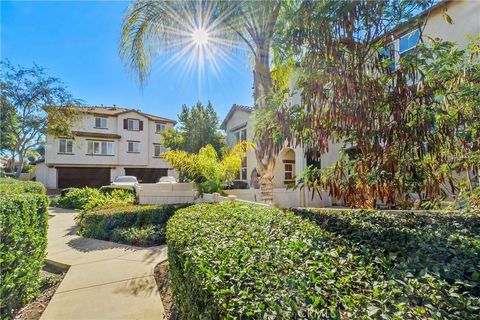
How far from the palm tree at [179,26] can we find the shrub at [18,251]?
4.44 meters

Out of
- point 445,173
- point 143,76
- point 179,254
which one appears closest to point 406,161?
point 445,173

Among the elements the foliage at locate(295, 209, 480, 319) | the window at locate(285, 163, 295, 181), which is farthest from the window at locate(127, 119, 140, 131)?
the foliage at locate(295, 209, 480, 319)

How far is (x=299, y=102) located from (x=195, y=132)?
1439 centimetres

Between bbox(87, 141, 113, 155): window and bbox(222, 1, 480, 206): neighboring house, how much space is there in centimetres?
1453

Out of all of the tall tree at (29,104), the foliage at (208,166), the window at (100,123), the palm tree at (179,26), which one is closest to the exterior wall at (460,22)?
the palm tree at (179,26)

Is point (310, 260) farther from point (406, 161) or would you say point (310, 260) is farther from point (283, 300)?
point (406, 161)

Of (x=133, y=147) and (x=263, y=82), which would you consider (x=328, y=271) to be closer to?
(x=263, y=82)

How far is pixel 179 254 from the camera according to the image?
8.29 feet

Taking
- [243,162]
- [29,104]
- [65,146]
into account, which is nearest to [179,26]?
[243,162]

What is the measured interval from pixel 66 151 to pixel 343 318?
1273 inches

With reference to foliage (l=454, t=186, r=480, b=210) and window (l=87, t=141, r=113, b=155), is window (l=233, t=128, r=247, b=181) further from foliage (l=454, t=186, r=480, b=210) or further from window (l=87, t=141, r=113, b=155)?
window (l=87, t=141, r=113, b=155)

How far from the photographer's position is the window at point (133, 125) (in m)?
30.3

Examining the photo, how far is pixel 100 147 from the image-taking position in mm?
28641

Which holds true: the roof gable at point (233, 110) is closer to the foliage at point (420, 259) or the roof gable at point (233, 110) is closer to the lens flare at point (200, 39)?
the lens flare at point (200, 39)
